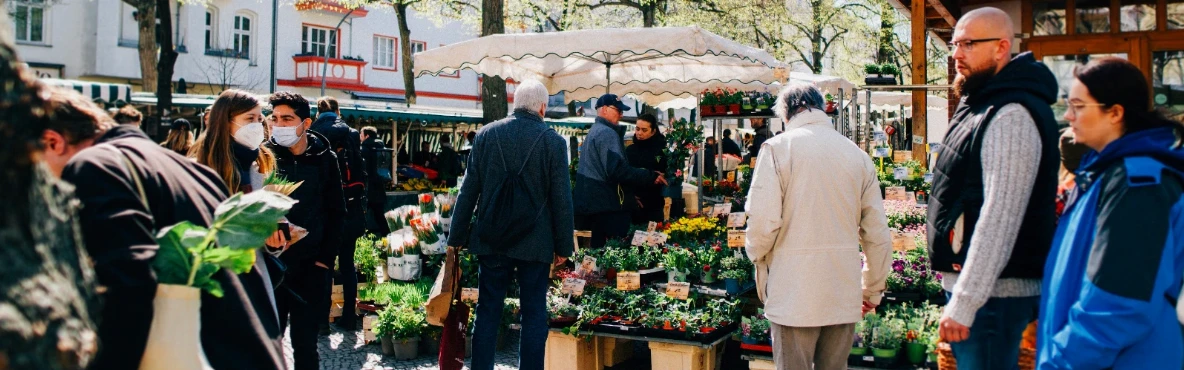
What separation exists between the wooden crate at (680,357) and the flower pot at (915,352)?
1.13m

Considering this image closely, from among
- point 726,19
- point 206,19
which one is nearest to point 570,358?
point 726,19

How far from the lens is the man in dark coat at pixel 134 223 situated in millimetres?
2008

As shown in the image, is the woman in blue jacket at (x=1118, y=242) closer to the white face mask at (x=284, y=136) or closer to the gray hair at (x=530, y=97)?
the gray hair at (x=530, y=97)

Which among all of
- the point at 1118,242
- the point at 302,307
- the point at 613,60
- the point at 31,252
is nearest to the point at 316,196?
the point at 302,307

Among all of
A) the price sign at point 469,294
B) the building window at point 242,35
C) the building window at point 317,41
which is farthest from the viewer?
the building window at point 317,41

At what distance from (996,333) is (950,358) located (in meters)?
0.61

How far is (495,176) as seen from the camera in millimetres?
4855

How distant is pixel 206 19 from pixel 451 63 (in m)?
24.6

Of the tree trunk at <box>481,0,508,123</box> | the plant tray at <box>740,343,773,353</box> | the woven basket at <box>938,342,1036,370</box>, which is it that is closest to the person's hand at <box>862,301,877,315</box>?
the plant tray at <box>740,343,773,353</box>

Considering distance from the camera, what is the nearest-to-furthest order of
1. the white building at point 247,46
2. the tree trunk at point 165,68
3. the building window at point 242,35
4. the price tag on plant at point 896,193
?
1. the price tag on plant at point 896,193
2. the tree trunk at point 165,68
3. the white building at point 247,46
4. the building window at point 242,35

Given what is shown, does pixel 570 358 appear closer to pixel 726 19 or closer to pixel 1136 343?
pixel 1136 343

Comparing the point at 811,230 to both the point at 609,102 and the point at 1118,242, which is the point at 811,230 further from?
the point at 609,102

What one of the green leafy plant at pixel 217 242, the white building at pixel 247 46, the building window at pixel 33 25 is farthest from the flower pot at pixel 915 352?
the building window at pixel 33 25

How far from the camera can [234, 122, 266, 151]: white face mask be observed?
3947mm
